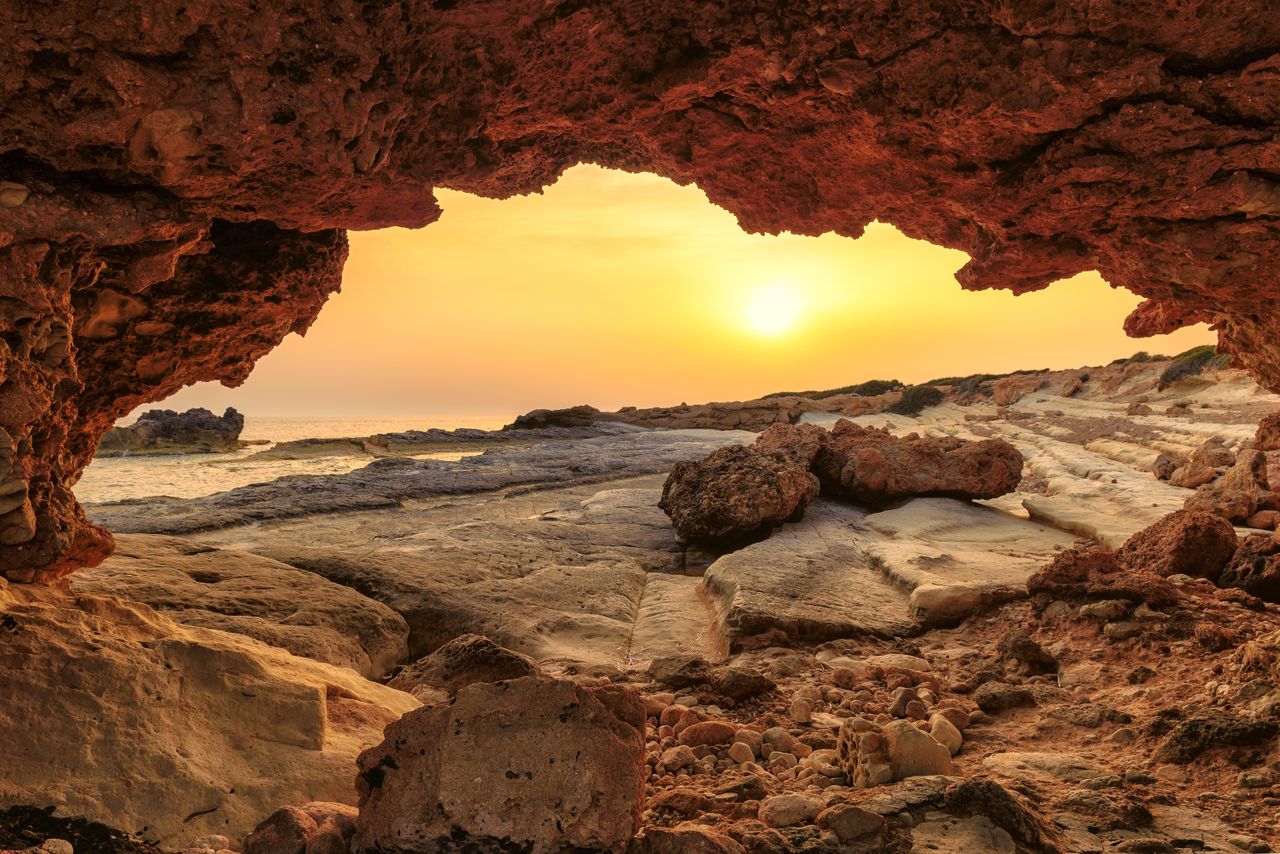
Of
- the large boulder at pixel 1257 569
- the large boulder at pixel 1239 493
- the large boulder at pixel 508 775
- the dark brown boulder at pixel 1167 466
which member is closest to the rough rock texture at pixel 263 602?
the large boulder at pixel 508 775

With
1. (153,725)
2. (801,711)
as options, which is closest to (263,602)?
(153,725)

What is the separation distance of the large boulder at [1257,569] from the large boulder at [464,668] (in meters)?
5.13

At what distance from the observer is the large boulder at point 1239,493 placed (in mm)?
7434

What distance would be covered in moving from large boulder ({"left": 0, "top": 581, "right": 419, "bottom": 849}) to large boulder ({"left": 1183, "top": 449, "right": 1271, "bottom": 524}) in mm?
7863

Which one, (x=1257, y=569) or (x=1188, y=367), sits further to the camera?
(x=1188, y=367)

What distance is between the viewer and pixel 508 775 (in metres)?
2.34

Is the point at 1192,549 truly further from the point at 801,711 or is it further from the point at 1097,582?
the point at 801,711

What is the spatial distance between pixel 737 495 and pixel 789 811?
18.0 feet

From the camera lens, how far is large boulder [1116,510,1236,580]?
18.9ft

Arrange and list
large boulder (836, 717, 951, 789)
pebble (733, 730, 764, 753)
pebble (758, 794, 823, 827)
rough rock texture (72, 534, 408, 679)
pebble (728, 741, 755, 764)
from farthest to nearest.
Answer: rough rock texture (72, 534, 408, 679), pebble (733, 730, 764, 753), pebble (728, 741, 755, 764), large boulder (836, 717, 951, 789), pebble (758, 794, 823, 827)

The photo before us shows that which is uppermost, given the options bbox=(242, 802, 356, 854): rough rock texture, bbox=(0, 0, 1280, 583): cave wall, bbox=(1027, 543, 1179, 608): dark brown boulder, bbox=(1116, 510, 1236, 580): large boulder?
bbox=(0, 0, 1280, 583): cave wall

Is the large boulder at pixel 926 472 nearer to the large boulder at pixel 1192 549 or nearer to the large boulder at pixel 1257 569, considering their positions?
the large boulder at pixel 1192 549

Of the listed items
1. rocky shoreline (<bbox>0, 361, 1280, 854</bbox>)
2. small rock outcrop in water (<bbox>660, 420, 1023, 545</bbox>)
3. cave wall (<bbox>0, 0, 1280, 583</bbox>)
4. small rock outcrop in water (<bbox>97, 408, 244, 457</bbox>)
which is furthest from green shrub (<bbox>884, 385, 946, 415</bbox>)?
cave wall (<bbox>0, 0, 1280, 583</bbox>)

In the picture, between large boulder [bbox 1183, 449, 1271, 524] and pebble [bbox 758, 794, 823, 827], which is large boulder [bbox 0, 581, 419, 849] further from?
large boulder [bbox 1183, 449, 1271, 524]
